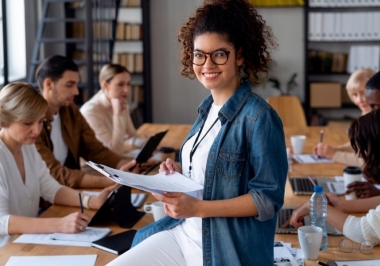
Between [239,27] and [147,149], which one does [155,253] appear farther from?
[147,149]

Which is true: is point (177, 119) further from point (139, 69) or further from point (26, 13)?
point (26, 13)

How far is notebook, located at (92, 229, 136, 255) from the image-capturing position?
191 cm

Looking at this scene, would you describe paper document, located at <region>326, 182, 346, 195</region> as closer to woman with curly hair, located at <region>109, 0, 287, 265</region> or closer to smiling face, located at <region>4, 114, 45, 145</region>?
woman with curly hair, located at <region>109, 0, 287, 265</region>

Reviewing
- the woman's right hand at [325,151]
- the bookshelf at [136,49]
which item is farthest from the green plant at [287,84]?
the woman's right hand at [325,151]

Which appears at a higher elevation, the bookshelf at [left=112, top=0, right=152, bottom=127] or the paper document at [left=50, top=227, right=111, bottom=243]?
the bookshelf at [left=112, top=0, right=152, bottom=127]

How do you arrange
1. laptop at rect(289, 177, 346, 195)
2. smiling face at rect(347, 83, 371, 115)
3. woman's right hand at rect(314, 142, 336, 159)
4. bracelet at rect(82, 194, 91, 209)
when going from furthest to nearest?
smiling face at rect(347, 83, 371, 115)
woman's right hand at rect(314, 142, 336, 159)
laptop at rect(289, 177, 346, 195)
bracelet at rect(82, 194, 91, 209)

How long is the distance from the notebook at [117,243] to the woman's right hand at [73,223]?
0.43 feet

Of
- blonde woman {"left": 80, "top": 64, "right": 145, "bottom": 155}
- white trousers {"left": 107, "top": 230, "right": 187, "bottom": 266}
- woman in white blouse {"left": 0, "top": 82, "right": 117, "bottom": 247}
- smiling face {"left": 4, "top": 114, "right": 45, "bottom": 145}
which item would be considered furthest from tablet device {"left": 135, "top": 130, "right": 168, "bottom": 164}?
white trousers {"left": 107, "top": 230, "right": 187, "bottom": 266}

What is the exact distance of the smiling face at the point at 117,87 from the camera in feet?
12.7

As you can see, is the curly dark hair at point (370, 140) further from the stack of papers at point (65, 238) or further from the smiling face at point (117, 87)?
the smiling face at point (117, 87)

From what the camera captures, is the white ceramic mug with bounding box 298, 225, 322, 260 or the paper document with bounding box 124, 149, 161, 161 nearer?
the white ceramic mug with bounding box 298, 225, 322, 260

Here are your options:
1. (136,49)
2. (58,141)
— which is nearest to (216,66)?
(58,141)

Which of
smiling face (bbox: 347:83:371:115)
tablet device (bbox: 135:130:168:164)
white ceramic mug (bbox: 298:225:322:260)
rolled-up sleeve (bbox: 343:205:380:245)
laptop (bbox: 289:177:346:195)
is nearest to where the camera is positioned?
white ceramic mug (bbox: 298:225:322:260)

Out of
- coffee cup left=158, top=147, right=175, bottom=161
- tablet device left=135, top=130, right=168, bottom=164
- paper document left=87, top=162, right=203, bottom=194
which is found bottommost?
coffee cup left=158, top=147, right=175, bottom=161
